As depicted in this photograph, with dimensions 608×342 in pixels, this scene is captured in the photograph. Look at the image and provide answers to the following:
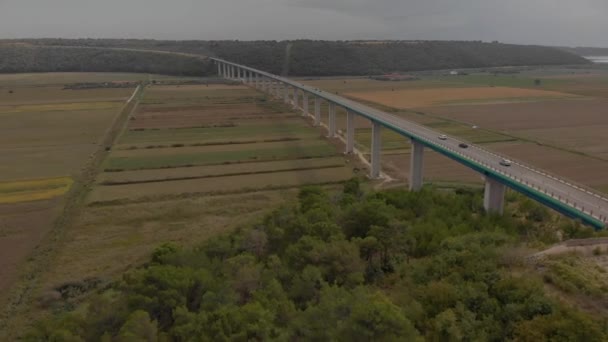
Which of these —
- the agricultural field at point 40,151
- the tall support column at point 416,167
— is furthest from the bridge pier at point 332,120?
the agricultural field at point 40,151

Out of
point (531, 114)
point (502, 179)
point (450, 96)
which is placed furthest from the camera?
point (450, 96)

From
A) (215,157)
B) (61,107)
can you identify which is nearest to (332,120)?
(215,157)

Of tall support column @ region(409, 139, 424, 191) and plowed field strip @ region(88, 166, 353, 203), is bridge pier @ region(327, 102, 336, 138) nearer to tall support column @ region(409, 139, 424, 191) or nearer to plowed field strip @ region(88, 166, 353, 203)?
plowed field strip @ region(88, 166, 353, 203)

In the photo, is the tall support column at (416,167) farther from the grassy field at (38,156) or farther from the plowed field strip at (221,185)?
the grassy field at (38,156)

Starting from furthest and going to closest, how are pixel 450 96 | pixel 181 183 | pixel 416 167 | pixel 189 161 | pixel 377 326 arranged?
pixel 450 96, pixel 189 161, pixel 181 183, pixel 416 167, pixel 377 326

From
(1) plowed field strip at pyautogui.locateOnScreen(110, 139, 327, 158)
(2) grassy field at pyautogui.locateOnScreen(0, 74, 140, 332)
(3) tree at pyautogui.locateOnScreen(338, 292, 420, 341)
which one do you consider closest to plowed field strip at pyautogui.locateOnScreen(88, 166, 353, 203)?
(2) grassy field at pyautogui.locateOnScreen(0, 74, 140, 332)

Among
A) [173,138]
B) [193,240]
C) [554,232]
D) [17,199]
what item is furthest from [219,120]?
[554,232]

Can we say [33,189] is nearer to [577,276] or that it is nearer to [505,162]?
[505,162]
